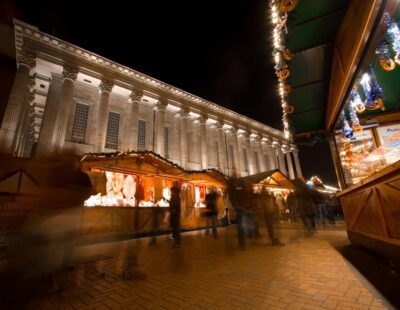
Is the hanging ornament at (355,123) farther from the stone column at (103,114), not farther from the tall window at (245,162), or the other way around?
the tall window at (245,162)

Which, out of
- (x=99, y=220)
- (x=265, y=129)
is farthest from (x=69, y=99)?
(x=265, y=129)

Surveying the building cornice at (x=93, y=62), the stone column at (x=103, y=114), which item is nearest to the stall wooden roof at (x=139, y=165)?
the stone column at (x=103, y=114)

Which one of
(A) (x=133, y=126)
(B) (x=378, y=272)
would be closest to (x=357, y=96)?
(B) (x=378, y=272)

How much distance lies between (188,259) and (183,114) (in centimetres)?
2338

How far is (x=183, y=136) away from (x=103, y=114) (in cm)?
1010

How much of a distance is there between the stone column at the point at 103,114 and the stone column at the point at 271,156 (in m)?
31.4

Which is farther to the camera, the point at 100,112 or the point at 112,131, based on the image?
the point at 112,131

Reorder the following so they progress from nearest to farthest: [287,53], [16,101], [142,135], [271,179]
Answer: [287,53] → [271,179] → [16,101] → [142,135]

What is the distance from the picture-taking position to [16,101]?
14234 millimetres

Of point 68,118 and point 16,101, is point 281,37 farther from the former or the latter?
point 68,118

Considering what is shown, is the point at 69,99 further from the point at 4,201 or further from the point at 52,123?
the point at 4,201

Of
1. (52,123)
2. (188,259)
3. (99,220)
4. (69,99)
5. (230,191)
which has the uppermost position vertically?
(69,99)

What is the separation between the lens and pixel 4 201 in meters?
7.43

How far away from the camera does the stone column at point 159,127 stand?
886 inches
